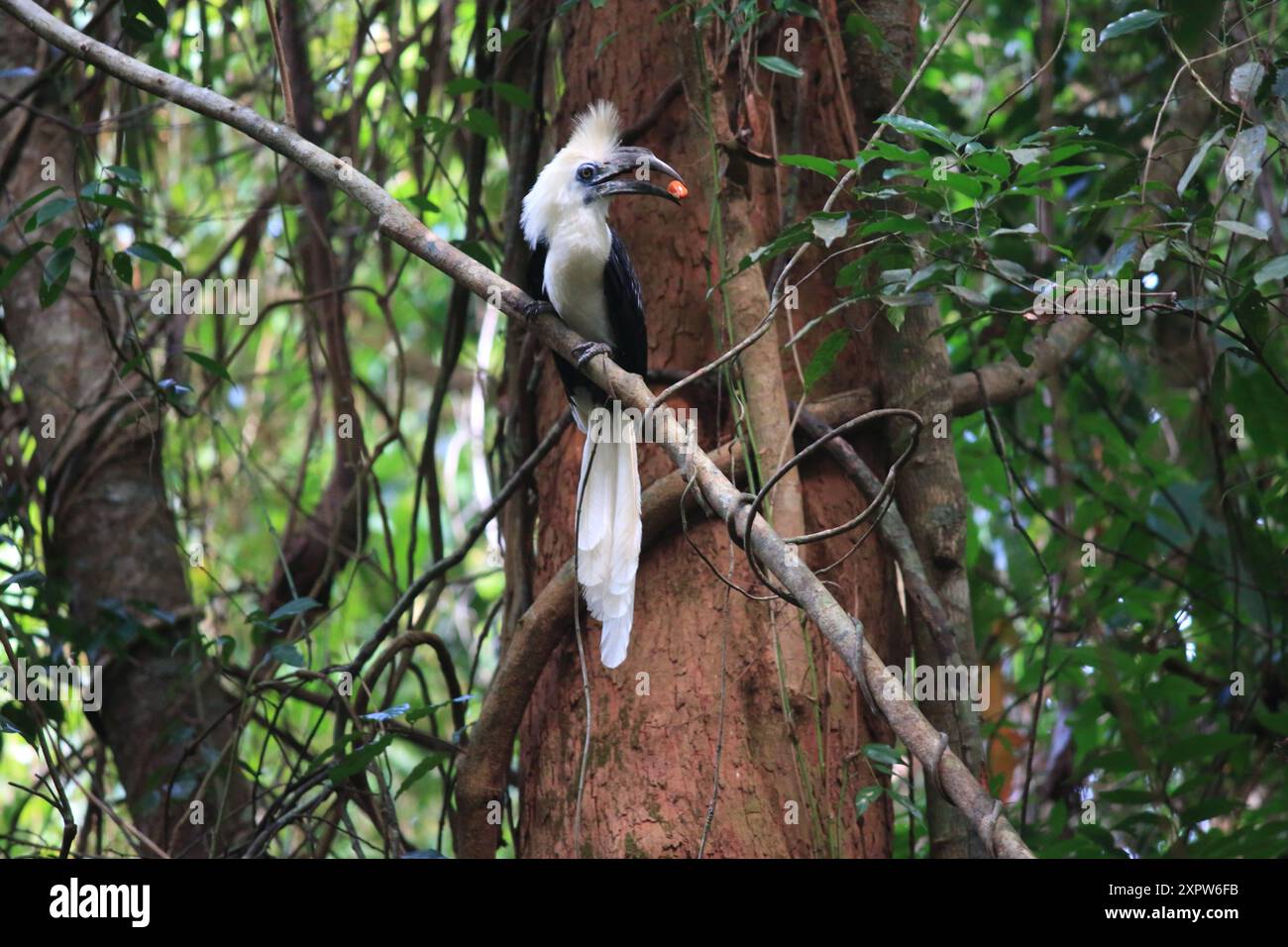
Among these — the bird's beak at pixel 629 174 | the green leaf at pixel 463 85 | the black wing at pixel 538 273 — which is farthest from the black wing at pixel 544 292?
the green leaf at pixel 463 85

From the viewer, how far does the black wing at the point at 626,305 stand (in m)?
2.66

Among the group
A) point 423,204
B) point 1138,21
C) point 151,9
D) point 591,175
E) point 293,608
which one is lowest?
point 293,608

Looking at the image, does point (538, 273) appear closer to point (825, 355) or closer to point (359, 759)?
point (825, 355)

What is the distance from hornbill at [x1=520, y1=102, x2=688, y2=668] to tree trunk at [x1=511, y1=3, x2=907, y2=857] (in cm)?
7

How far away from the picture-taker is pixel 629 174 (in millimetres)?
2604

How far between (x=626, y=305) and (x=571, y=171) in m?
0.32

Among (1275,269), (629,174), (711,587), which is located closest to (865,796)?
(711,587)

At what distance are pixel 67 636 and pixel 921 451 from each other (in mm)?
2085

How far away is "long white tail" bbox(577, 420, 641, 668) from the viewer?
2326 millimetres

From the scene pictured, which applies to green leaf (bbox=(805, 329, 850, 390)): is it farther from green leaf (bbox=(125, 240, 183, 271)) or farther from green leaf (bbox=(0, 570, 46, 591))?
green leaf (bbox=(0, 570, 46, 591))

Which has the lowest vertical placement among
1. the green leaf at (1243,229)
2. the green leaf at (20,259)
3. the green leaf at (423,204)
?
the green leaf at (1243,229)

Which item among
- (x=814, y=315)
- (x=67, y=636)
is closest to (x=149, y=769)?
(x=67, y=636)

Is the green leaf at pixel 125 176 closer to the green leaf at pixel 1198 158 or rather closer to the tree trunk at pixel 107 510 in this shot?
the tree trunk at pixel 107 510
